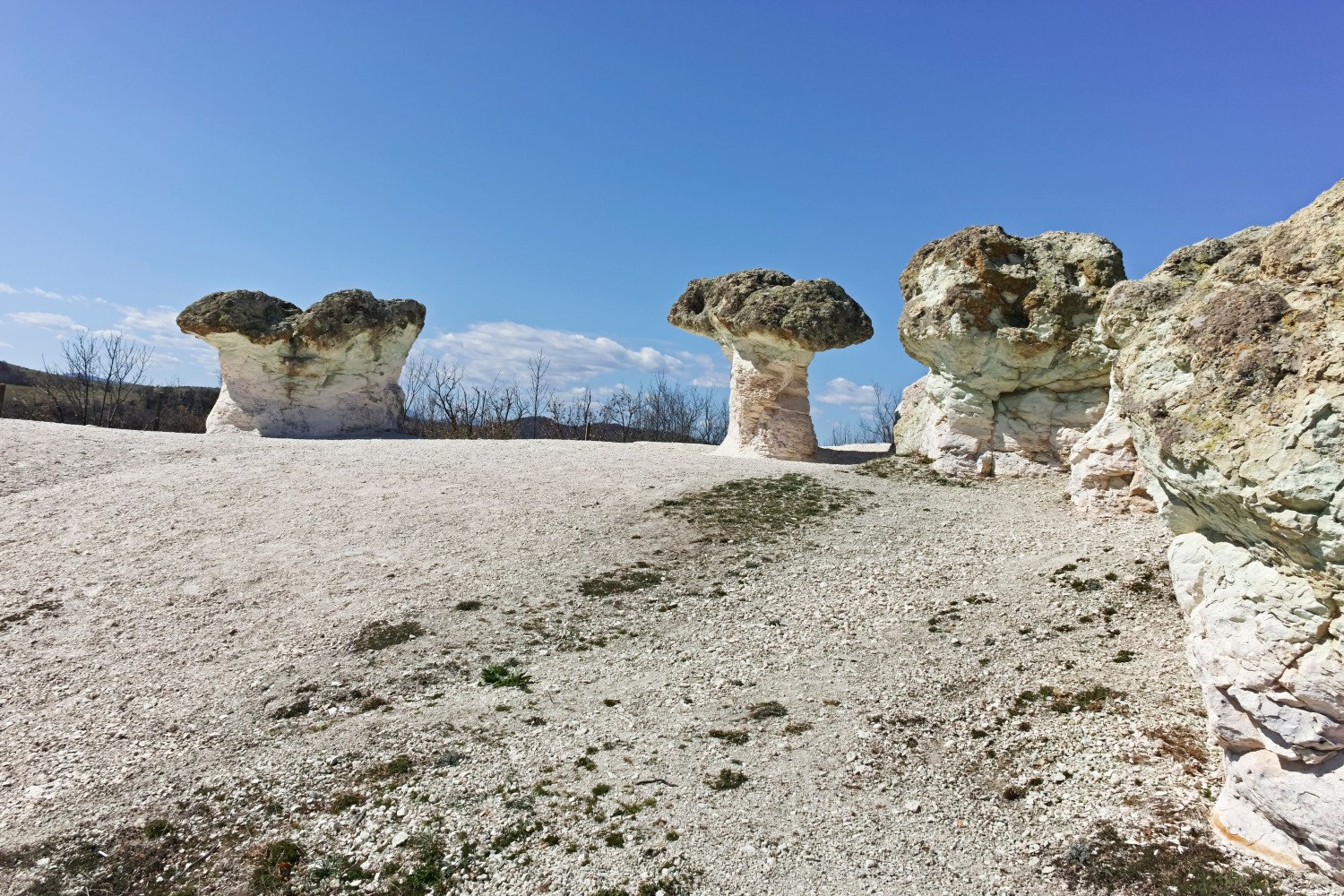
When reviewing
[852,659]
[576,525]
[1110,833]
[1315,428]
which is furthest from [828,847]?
[576,525]

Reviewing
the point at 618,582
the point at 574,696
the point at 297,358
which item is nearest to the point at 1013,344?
the point at 618,582

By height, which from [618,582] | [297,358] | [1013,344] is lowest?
[618,582]

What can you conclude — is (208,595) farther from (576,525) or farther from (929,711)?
(929,711)

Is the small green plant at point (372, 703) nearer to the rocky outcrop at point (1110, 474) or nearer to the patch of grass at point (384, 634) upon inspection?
the patch of grass at point (384, 634)

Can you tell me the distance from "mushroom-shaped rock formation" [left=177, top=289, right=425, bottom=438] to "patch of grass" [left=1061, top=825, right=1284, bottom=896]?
23.8 meters

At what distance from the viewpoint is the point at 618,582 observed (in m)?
11.0

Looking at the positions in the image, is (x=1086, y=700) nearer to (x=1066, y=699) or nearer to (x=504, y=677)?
(x=1066, y=699)

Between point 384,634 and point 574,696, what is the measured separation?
274 cm

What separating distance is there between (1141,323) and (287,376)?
24.2 metres

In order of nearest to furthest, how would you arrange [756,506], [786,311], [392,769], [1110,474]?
[392,769] < [1110,474] < [756,506] < [786,311]

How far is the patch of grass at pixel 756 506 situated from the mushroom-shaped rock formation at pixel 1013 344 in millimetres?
3762

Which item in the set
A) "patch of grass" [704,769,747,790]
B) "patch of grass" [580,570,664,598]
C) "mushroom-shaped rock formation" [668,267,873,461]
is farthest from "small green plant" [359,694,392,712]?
"mushroom-shaped rock formation" [668,267,873,461]

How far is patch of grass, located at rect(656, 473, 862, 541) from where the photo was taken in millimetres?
13148

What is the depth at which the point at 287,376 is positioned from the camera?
24750 millimetres
